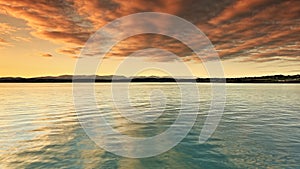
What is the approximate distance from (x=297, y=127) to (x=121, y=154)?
17341mm

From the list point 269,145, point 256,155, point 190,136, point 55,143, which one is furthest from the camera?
point 190,136

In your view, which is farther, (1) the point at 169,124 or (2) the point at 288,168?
(1) the point at 169,124

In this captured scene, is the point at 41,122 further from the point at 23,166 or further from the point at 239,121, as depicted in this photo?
the point at 239,121

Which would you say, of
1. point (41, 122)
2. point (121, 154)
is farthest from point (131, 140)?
point (41, 122)

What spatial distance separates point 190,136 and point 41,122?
16646 mm

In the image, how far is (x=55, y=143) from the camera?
1667cm

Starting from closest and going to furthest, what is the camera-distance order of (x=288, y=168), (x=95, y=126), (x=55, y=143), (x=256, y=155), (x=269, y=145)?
(x=288, y=168), (x=256, y=155), (x=269, y=145), (x=55, y=143), (x=95, y=126)

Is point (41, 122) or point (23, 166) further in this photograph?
Answer: point (41, 122)

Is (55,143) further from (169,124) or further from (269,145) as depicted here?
(269,145)

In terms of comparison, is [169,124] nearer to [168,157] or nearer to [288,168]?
[168,157]

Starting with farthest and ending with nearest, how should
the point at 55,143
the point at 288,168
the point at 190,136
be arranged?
the point at 190,136, the point at 55,143, the point at 288,168

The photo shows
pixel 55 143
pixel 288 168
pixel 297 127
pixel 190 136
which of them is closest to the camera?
pixel 288 168

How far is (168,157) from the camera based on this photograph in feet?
44.8

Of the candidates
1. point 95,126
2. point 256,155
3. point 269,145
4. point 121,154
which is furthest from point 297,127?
point 95,126
